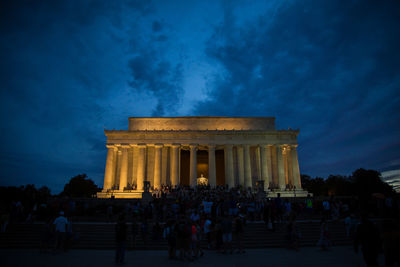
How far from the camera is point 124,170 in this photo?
4125cm

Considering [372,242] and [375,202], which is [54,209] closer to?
[372,242]

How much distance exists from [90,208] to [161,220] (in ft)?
27.3

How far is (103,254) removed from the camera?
43.2 ft

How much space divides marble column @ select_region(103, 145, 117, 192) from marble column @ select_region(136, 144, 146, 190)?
4265mm

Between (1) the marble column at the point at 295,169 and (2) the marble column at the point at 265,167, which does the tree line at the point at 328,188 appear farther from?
(2) the marble column at the point at 265,167

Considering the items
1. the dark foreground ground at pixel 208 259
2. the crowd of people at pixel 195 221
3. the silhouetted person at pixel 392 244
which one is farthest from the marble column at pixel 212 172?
the silhouetted person at pixel 392 244

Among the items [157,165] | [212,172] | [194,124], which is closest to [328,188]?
[212,172]

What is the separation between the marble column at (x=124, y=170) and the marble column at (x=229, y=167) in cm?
1646

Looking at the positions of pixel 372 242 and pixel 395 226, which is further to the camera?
pixel 372 242

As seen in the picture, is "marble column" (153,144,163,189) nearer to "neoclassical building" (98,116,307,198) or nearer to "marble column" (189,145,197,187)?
"neoclassical building" (98,116,307,198)

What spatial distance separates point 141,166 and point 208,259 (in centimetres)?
3111

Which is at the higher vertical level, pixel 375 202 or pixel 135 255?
A: pixel 375 202

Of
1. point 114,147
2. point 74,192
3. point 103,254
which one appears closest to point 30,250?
point 103,254

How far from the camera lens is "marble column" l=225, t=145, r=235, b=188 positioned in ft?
134
